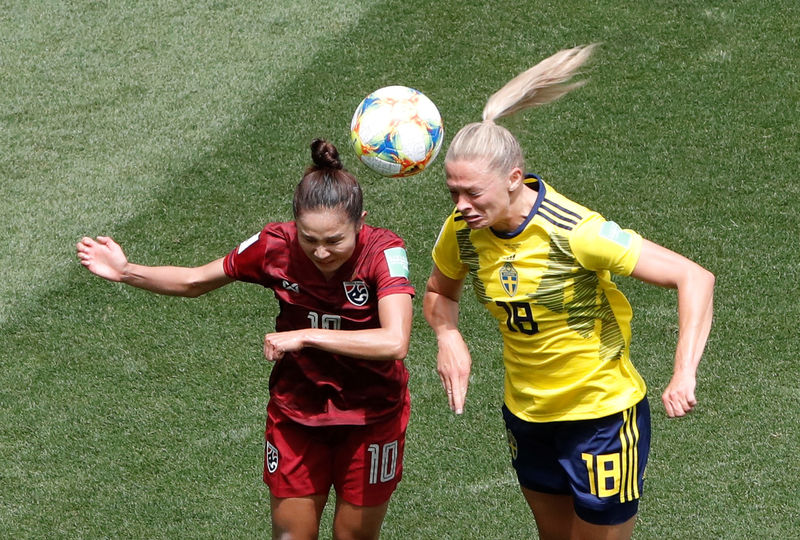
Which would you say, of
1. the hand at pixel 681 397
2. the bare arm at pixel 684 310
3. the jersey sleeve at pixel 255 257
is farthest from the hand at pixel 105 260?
the hand at pixel 681 397

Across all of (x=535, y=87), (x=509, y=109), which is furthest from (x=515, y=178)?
(x=535, y=87)

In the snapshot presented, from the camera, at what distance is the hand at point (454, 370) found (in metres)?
4.51

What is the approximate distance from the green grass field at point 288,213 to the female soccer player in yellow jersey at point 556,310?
0.59m

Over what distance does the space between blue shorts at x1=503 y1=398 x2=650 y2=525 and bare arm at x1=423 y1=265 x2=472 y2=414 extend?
33 centimetres

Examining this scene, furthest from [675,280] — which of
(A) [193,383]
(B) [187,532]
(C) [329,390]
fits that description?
(A) [193,383]

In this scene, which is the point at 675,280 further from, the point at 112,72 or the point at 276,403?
the point at 112,72

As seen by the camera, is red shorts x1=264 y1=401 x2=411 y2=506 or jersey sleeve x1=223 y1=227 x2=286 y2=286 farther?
red shorts x1=264 y1=401 x2=411 y2=506

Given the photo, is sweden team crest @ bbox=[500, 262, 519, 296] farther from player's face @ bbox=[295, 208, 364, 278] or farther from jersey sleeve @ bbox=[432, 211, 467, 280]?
player's face @ bbox=[295, 208, 364, 278]

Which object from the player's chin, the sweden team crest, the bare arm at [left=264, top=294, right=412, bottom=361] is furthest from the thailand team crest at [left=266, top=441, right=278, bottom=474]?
the player's chin

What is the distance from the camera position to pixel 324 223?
425 cm

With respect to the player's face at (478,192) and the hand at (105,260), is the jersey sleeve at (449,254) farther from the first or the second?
the hand at (105,260)

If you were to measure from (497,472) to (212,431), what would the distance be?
169 cm

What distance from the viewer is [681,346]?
13.0ft

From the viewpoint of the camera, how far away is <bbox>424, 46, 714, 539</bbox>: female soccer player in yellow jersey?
13.5ft
